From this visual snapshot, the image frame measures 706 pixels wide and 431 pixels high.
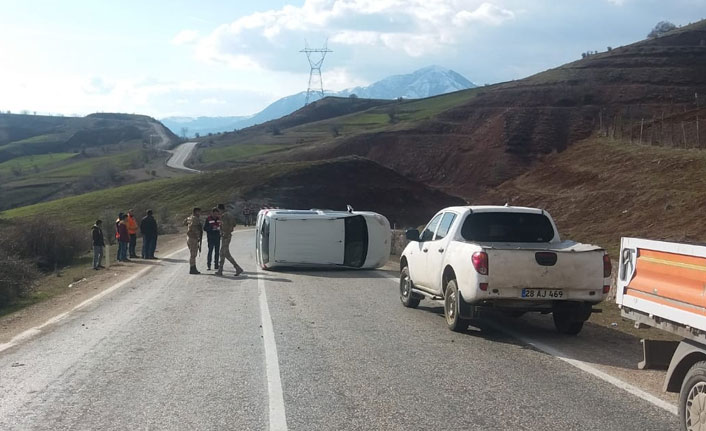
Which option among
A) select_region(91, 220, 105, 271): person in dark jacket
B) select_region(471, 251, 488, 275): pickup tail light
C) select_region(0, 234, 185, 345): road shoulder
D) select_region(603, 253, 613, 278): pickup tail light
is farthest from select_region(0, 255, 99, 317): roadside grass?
select_region(603, 253, 613, 278): pickup tail light

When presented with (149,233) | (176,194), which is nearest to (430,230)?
(149,233)

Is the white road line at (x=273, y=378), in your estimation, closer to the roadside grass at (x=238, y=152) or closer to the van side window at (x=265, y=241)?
the van side window at (x=265, y=241)

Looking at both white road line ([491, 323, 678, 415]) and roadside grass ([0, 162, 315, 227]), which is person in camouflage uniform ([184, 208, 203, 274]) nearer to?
white road line ([491, 323, 678, 415])

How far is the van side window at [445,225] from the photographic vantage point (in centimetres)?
1165

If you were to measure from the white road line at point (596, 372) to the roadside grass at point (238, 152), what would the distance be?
4064 inches

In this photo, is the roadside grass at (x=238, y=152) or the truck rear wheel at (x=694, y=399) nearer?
the truck rear wheel at (x=694, y=399)

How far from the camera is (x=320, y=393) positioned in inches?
275

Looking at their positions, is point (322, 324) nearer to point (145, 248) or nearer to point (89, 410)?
point (89, 410)

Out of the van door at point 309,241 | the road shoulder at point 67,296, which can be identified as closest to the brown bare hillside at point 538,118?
the van door at point 309,241

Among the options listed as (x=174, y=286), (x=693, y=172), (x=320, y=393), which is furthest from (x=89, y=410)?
(x=693, y=172)

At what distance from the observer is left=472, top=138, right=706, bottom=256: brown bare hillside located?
29.8m

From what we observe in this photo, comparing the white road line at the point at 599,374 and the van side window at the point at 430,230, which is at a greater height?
the van side window at the point at 430,230

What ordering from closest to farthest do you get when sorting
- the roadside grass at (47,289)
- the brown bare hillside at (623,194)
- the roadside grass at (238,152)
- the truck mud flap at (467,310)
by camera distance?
the truck mud flap at (467,310), the roadside grass at (47,289), the brown bare hillside at (623,194), the roadside grass at (238,152)

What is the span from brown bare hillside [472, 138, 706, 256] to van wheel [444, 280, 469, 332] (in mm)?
13145
